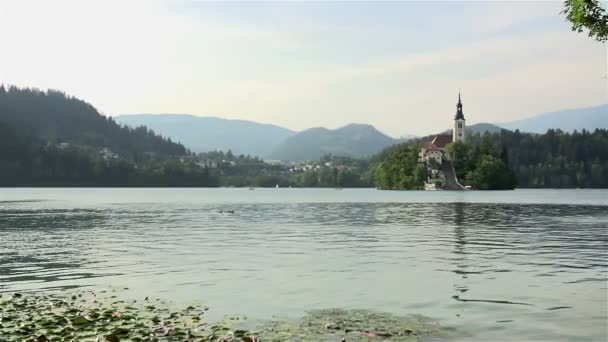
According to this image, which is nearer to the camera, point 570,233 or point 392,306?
point 392,306

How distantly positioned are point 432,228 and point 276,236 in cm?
2120

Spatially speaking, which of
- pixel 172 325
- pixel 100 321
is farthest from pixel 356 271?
pixel 100 321

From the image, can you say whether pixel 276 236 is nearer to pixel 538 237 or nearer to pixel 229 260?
pixel 229 260

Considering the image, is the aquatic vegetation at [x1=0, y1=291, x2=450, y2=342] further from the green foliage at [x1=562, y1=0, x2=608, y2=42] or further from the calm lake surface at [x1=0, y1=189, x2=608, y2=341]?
the green foliage at [x1=562, y1=0, x2=608, y2=42]

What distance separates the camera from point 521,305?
2684 centimetres

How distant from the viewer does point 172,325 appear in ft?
73.2

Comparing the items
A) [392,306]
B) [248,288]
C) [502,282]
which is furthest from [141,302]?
[502,282]

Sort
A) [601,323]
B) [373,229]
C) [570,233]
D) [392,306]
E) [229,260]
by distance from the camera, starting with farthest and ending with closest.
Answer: [373,229]
[570,233]
[229,260]
[392,306]
[601,323]

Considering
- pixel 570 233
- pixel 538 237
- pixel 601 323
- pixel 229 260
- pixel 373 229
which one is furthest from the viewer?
pixel 373 229

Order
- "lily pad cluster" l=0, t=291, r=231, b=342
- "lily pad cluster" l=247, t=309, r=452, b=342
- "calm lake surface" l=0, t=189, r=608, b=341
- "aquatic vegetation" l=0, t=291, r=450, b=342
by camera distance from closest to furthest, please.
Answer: "lily pad cluster" l=0, t=291, r=231, b=342 → "aquatic vegetation" l=0, t=291, r=450, b=342 → "lily pad cluster" l=247, t=309, r=452, b=342 → "calm lake surface" l=0, t=189, r=608, b=341

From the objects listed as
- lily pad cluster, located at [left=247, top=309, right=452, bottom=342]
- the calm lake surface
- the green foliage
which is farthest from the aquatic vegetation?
the green foliage

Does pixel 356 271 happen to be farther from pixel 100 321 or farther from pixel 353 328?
pixel 100 321

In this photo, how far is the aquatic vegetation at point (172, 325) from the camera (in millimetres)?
20672

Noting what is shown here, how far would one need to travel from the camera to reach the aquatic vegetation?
2067 centimetres
